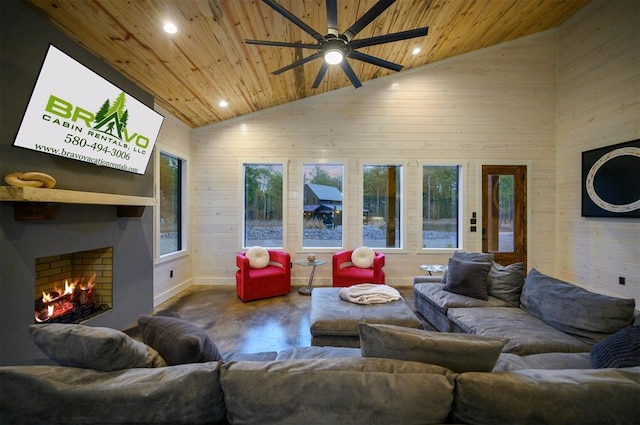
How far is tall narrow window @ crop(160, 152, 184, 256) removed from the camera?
433cm

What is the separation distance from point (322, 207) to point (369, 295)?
2.61 m

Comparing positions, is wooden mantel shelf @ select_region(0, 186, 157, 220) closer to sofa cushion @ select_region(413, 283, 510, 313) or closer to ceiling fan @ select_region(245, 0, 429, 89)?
ceiling fan @ select_region(245, 0, 429, 89)

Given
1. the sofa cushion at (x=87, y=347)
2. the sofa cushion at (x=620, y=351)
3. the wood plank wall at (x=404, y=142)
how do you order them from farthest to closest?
the wood plank wall at (x=404, y=142) → the sofa cushion at (x=620, y=351) → the sofa cushion at (x=87, y=347)

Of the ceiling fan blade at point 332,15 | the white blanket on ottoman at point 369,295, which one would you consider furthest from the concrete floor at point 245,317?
the ceiling fan blade at point 332,15

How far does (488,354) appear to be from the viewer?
116 centimetres

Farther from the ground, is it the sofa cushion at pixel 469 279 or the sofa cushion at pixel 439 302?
the sofa cushion at pixel 469 279

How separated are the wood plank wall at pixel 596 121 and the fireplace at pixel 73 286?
6.66 metres

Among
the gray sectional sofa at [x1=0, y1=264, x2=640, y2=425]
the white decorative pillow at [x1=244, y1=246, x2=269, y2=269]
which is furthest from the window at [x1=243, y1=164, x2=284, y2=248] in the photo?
the gray sectional sofa at [x1=0, y1=264, x2=640, y2=425]

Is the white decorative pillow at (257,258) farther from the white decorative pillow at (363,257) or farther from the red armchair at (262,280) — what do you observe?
the white decorative pillow at (363,257)

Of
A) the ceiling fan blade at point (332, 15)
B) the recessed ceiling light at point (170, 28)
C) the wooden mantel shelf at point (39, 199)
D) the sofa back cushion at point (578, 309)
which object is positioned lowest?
the sofa back cushion at point (578, 309)

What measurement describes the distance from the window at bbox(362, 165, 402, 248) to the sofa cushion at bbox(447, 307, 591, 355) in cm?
255

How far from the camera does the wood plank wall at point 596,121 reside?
12.2 ft

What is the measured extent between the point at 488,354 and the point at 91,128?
3.38 metres

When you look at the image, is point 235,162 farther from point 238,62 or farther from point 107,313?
point 107,313
